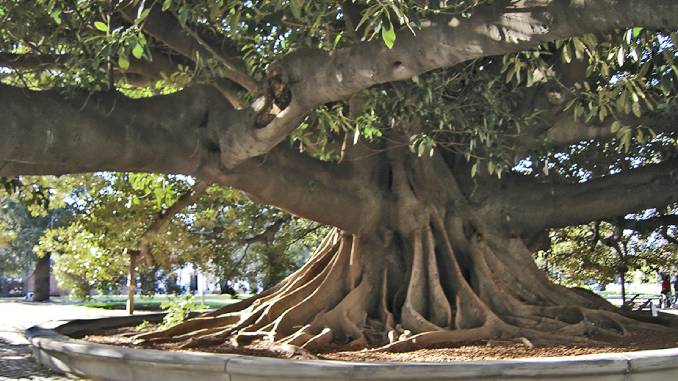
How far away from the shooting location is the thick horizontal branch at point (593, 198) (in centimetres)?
966

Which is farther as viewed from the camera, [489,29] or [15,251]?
[15,251]

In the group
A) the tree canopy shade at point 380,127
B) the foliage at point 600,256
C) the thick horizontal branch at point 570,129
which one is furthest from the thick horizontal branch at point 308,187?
the foliage at point 600,256

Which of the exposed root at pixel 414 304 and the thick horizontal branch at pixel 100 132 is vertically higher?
the thick horizontal branch at pixel 100 132

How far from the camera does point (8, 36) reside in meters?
7.34

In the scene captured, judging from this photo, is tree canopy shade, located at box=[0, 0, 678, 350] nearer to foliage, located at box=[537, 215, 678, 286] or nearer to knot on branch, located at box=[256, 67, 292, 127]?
knot on branch, located at box=[256, 67, 292, 127]

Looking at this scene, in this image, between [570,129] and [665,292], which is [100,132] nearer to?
[570,129]

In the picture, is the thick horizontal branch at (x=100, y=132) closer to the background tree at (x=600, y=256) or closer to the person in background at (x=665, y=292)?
the background tree at (x=600, y=256)

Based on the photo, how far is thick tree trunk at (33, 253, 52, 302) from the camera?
115 feet

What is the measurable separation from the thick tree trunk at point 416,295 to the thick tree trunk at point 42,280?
28188mm

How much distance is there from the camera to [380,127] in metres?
7.71

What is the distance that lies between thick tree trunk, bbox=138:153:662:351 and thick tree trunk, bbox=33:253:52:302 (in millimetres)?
28188

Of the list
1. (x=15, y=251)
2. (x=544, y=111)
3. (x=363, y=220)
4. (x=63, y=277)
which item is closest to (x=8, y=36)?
(x=363, y=220)

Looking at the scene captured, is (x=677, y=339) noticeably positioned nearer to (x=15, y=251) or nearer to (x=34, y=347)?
(x=34, y=347)

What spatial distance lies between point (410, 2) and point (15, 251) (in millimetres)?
41281
